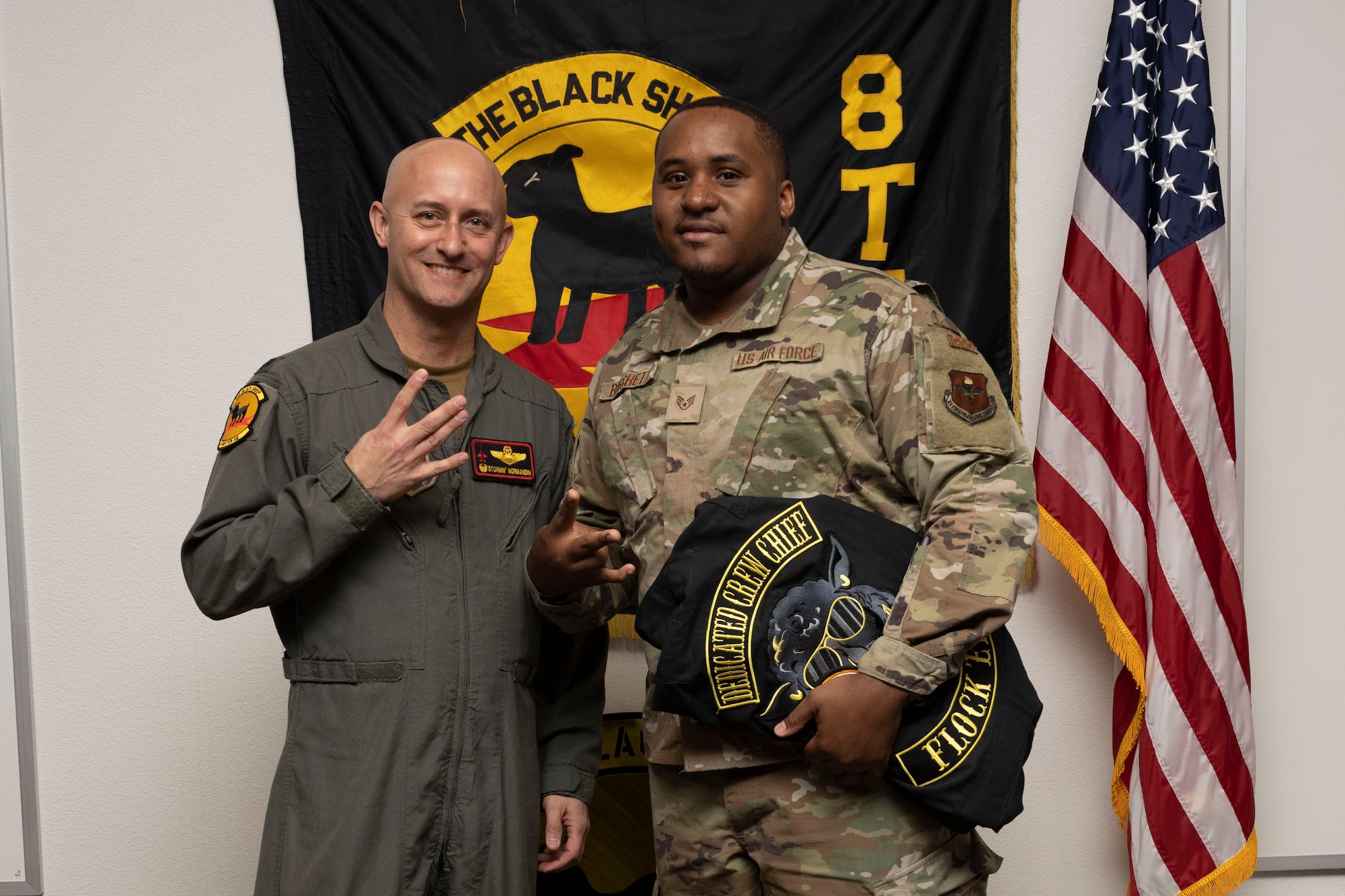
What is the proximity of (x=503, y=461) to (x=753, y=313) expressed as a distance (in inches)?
19.1

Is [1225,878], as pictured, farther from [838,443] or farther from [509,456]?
[509,456]

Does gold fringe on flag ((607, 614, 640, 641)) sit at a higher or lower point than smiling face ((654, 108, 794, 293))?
lower

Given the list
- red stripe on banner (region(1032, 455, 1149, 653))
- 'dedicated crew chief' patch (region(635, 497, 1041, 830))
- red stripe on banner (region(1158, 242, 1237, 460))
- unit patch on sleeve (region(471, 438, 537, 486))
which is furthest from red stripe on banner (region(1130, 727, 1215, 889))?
unit patch on sleeve (region(471, 438, 537, 486))

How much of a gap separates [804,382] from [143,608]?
66.8 inches

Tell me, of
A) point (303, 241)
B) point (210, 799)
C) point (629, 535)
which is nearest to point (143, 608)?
point (210, 799)

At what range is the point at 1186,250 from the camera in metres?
2.09

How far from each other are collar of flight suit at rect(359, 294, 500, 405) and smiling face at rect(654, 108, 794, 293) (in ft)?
1.29

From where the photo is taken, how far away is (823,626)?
125 cm

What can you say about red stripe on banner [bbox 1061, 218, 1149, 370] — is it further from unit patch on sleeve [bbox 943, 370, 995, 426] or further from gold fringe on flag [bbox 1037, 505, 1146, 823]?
unit patch on sleeve [bbox 943, 370, 995, 426]

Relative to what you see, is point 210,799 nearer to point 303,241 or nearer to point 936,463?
point 303,241

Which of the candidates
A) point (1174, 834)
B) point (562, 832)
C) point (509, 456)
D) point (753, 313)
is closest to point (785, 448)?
point (753, 313)

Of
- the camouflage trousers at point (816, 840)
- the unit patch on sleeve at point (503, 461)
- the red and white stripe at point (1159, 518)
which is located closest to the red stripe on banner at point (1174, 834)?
the red and white stripe at point (1159, 518)

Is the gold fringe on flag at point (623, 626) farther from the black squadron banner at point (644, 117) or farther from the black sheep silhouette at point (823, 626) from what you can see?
the black sheep silhouette at point (823, 626)

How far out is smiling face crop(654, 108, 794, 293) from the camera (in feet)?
4.81
